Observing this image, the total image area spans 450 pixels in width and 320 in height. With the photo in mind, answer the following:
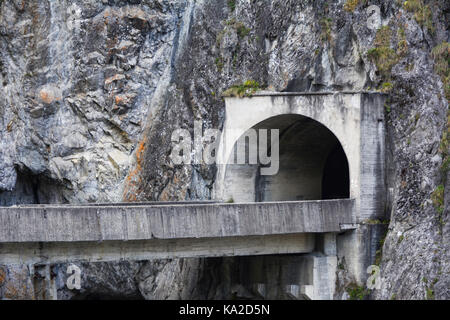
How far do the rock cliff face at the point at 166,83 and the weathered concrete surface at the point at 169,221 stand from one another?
2240mm

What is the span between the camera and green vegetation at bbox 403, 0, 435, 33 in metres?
26.4

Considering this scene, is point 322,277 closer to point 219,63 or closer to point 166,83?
point 219,63

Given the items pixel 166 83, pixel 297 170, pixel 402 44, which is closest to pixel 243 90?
pixel 297 170

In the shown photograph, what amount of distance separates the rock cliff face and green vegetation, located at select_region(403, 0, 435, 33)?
0.03 metres

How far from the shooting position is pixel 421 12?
26.5 meters

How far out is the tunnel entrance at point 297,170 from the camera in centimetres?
2803

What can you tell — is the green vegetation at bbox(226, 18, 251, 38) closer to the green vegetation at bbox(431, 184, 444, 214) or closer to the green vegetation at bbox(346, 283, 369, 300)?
A: the green vegetation at bbox(346, 283, 369, 300)

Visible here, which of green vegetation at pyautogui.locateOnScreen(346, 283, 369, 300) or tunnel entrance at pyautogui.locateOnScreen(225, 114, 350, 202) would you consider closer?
green vegetation at pyautogui.locateOnScreen(346, 283, 369, 300)

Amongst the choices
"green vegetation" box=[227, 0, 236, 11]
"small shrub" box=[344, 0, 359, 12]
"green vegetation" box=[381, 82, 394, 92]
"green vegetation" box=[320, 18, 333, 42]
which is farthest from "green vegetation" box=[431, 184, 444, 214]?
"green vegetation" box=[227, 0, 236, 11]

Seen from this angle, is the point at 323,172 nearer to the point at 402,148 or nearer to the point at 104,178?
the point at 402,148

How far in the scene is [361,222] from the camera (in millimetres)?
25031

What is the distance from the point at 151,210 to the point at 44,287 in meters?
3.73

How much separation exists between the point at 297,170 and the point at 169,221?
307 inches

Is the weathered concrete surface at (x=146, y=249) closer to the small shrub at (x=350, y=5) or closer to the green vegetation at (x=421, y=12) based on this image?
the green vegetation at (x=421, y=12)
